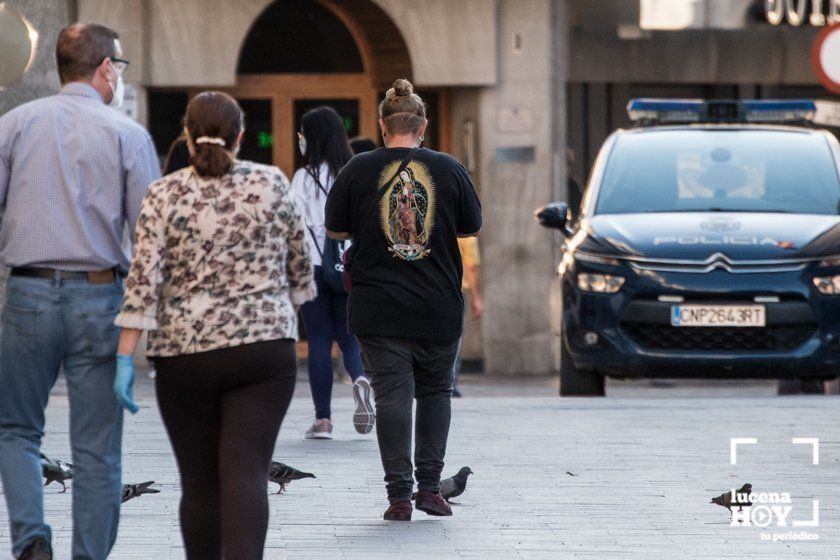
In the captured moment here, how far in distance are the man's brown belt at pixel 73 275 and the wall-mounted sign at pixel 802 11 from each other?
15.1m

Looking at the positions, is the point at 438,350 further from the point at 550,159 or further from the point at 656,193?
the point at 550,159

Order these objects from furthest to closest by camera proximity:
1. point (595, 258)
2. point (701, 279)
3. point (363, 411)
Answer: point (595, 258), point (701, 279), point (363, 411)

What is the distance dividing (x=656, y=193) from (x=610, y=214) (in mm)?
401

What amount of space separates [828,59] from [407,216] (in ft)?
28.8

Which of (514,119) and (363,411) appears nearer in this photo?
(363,411)

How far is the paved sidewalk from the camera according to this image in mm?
6910

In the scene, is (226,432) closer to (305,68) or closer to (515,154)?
(515,154)

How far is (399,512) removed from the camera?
291 inches

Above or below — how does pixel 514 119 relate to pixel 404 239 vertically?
below

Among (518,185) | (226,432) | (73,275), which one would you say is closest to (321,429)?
(73,275)

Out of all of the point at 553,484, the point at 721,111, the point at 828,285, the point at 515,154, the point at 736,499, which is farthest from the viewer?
the point at 515,154

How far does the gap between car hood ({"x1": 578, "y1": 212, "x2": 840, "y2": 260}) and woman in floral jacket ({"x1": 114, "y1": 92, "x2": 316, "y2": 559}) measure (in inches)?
227

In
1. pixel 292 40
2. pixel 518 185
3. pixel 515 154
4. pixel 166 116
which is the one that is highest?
pixel 292 40

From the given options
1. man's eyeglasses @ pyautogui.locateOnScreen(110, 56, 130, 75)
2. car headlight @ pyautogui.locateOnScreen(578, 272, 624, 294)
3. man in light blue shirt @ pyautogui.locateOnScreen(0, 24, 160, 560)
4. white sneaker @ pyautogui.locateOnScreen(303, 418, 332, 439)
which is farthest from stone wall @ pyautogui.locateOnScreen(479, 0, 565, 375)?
man in light blue shirt @ pyautogui.locateOnScreen(0, 24, 160, 560)
